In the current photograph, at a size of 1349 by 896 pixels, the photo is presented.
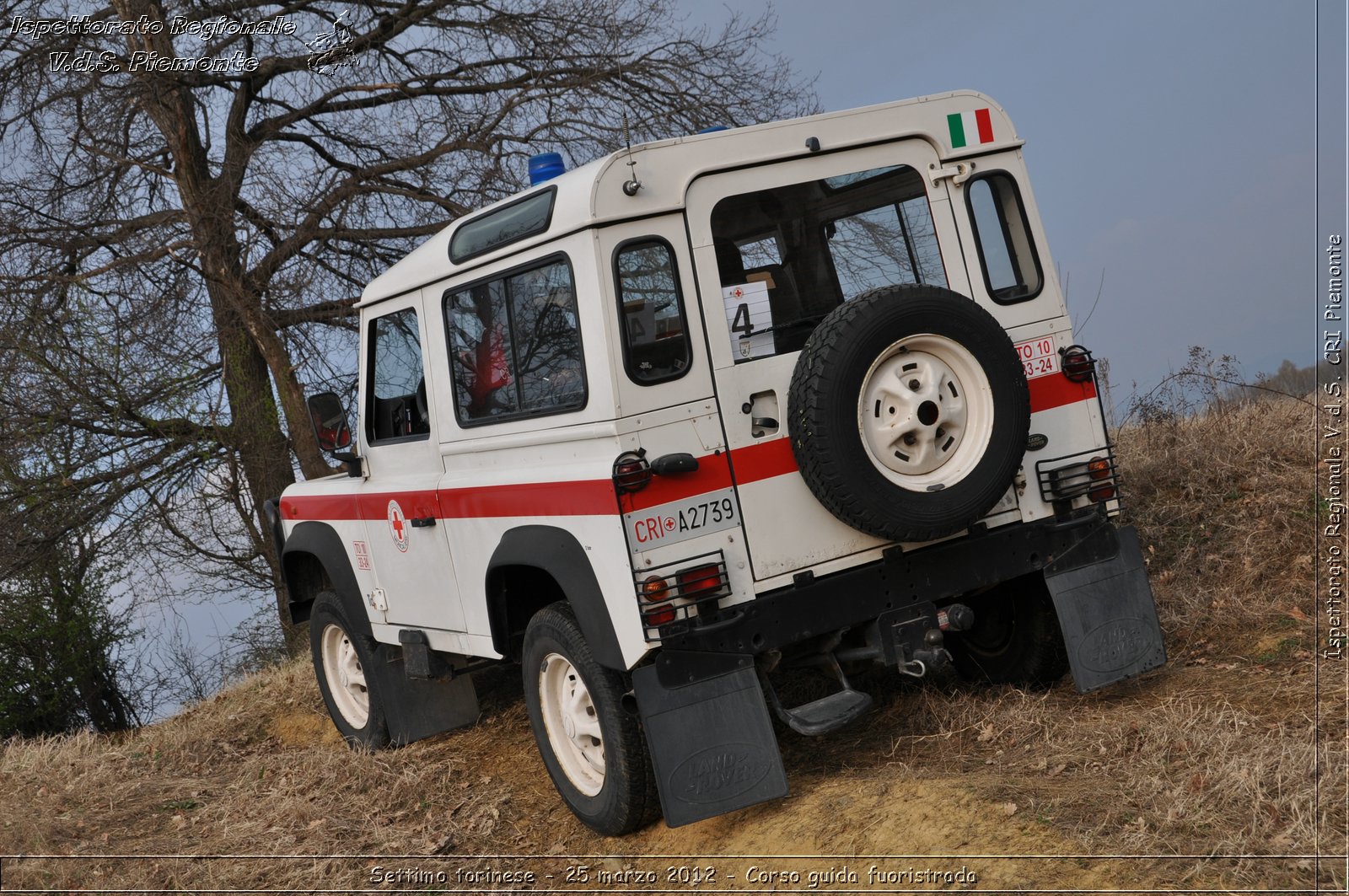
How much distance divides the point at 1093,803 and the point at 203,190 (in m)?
12.0

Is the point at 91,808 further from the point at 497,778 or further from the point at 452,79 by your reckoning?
the point at 452,79

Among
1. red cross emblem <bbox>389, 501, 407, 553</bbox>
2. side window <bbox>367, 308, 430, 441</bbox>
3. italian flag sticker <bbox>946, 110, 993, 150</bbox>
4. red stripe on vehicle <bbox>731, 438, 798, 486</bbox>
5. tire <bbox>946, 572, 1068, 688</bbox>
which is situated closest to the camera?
Answer: red stripe on vehicle <bbox>731, 438, 798, 486</bbox>

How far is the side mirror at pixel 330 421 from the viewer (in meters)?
6.35

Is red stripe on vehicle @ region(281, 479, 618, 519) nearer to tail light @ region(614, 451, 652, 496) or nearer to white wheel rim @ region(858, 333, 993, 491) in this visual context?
tail light @ region(614, 451, 652, 496)

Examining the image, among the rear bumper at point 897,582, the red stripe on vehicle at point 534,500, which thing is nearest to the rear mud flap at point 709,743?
the rear bumper at point 897,582

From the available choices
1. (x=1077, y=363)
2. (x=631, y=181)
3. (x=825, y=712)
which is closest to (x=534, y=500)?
(x=631, y=181)

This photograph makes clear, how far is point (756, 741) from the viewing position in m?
4.54

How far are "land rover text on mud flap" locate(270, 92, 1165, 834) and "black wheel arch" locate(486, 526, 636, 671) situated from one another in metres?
0.01

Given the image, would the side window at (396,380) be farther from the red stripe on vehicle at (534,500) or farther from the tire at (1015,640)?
the tire at (1015,640)

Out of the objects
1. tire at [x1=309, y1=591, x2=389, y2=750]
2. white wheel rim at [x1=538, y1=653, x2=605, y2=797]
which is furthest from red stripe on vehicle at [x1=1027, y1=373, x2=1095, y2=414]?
tire at [x1=309, y1=591, x2=389, y2=750]

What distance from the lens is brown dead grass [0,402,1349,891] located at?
381 centimetres

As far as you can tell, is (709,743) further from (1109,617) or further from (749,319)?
(1109,617)

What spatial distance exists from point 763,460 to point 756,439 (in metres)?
0.08

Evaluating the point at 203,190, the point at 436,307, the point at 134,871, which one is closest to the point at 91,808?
the point at 134,871
